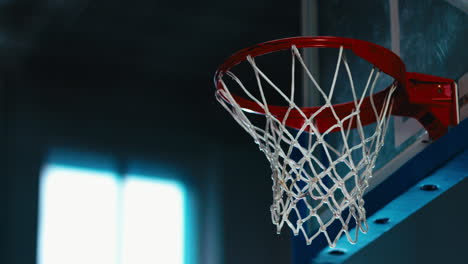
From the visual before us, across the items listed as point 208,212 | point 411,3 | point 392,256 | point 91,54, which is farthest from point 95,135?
point 411,3

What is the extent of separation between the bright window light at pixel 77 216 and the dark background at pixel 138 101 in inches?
5.2

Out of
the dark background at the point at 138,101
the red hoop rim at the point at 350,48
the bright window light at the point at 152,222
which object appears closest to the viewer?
the red hoop rim at the point at 350,48

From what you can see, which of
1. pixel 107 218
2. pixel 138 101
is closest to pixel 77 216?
pixel 107 218

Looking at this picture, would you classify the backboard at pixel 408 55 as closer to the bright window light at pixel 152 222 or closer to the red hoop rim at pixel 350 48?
the red hoop rim at pixel 350 48

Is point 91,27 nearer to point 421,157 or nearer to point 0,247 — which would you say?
point 0,247

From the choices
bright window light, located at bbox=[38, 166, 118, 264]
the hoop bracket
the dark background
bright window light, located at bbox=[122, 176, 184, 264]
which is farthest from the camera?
bright window light, located at bbox=[122, 176, 184, 264]

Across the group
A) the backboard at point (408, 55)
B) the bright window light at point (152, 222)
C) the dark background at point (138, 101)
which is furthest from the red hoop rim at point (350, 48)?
the bright window light at point (152, 222)

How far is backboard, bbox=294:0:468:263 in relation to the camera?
237 cm

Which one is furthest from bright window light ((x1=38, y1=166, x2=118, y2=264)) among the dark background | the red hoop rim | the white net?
the red hoop rim

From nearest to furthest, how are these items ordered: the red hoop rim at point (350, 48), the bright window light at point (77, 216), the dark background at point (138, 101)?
the red hoop rim at point (350, 48), the dark background at point (138, 101), the bright window light at point (77, 216)

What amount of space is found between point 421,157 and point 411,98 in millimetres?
206

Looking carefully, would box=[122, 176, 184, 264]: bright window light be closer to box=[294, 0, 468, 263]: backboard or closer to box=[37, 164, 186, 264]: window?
box=[37, 164, 186, 264]: window

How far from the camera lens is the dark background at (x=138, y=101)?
6.02m

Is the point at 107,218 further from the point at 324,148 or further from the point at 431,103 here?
the point at 431,103
